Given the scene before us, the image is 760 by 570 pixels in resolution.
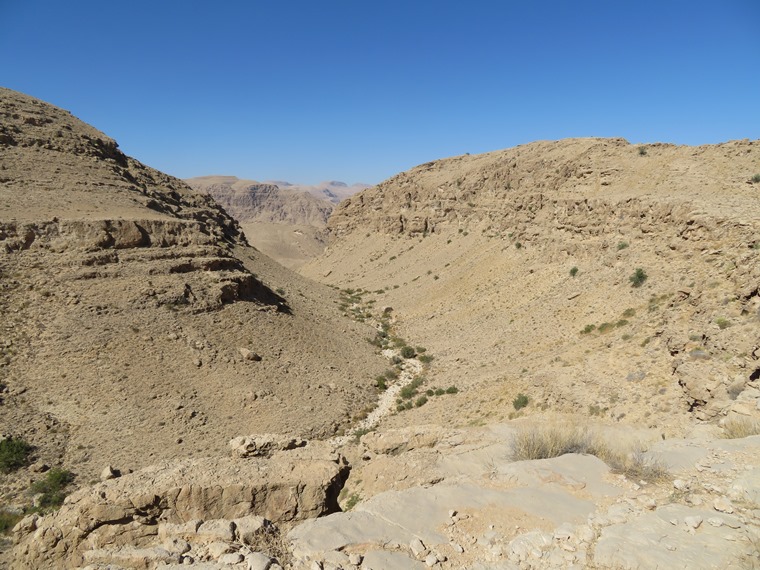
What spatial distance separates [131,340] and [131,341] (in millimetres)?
66

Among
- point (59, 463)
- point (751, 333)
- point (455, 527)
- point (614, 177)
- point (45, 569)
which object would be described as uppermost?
point (614, 177)

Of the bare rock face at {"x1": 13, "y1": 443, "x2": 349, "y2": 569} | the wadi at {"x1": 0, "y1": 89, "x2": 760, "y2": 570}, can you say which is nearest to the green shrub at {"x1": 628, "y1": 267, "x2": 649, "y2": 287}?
the wadi at {"x1": 0, "y1": 89, "x2": 760, "y2": 570}

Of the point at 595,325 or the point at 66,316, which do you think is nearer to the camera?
the point at 66,316

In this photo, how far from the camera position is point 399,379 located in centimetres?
2458

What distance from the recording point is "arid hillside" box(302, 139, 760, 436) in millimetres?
13794

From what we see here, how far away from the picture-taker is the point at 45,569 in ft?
24.2

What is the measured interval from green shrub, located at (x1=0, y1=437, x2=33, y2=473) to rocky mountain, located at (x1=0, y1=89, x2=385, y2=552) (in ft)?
1.02

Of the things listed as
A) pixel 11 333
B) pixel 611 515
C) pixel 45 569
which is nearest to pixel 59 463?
pixel 11 333

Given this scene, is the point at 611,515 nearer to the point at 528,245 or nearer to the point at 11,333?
the point at 11,333

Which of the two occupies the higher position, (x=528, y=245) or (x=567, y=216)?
(x=567, y=216)

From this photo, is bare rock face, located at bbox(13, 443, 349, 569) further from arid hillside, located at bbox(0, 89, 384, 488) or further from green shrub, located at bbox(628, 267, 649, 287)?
green shrub, located at bbox(628, 267, 649, 287)

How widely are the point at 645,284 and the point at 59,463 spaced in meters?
24.8

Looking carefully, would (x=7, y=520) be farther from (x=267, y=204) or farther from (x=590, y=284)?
(x=267, y=204)

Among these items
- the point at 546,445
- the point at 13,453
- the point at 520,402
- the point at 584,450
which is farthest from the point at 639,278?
the point at 13,453
